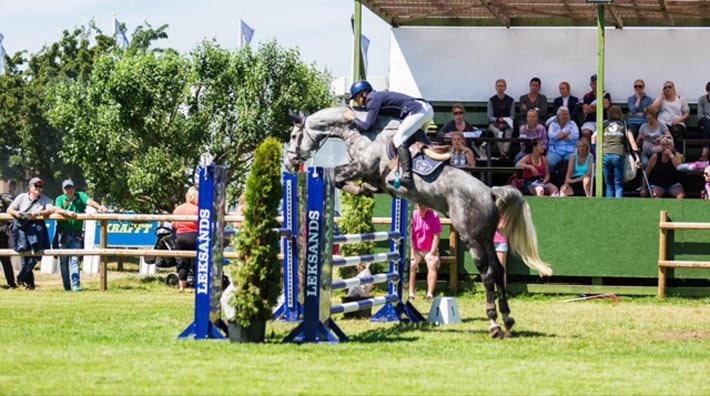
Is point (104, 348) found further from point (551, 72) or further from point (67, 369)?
point (551, 72)

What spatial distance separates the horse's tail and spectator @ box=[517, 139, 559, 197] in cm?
674

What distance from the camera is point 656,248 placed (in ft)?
58.5

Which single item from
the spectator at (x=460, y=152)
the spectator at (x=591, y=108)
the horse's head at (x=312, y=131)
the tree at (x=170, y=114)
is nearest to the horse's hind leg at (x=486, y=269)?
the horse's head at (x=312, y=131)

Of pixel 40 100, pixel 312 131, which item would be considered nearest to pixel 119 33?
pixel 40 100

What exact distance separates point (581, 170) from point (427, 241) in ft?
10.3

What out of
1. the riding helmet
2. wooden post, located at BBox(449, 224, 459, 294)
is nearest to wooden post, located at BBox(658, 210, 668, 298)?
wooden post, located at BBox(449, 224, 459, 294)

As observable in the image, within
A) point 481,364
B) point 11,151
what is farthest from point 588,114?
point 11,151

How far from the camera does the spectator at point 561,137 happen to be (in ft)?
62.7

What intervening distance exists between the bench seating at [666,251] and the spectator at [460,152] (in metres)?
3.18

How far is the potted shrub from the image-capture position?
10.5 m

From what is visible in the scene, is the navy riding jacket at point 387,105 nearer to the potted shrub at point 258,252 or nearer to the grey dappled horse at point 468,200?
the grey dappled horse at point 468,200

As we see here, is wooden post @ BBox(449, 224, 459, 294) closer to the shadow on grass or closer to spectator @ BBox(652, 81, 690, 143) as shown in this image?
spectator @ BBox(652, 81, 690, 143)

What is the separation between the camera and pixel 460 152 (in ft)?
61.4

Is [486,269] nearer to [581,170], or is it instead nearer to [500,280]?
[500,280]
